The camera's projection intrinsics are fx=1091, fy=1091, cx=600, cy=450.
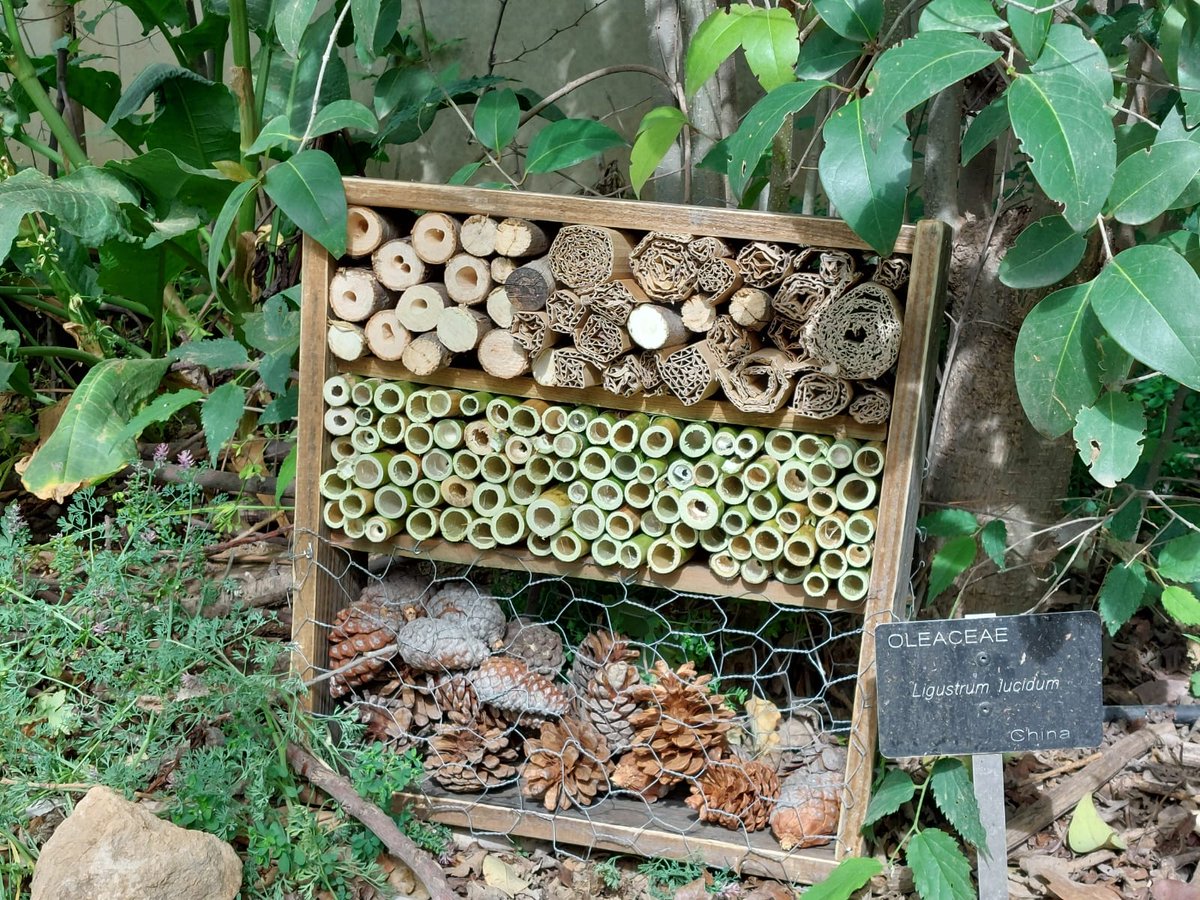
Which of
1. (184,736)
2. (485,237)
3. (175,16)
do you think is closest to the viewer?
(485,237)

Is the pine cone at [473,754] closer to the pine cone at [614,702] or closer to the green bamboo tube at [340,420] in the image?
the pine cone at [614,702]

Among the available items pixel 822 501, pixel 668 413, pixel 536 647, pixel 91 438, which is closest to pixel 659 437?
pixel 668 413

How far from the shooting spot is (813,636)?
6.57 ft

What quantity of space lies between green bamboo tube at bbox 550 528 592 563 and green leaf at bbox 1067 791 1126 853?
2.86 ft

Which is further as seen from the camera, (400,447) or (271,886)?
(400,447)

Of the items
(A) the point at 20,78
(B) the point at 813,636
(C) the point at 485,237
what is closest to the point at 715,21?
(C) the point at 485,237

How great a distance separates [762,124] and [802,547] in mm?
587

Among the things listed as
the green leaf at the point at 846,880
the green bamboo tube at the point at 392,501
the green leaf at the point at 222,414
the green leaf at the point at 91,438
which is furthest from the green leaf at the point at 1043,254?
the green leaf at the point at 91,438

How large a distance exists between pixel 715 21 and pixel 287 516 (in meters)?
1.37

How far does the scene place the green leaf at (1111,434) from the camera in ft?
4.25

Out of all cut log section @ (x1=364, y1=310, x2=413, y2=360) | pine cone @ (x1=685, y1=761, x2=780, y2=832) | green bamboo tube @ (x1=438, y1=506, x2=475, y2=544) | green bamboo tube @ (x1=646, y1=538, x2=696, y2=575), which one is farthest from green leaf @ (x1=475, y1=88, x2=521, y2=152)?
pine cone @ (x1=685, y1=761, x2=780, y2=832)

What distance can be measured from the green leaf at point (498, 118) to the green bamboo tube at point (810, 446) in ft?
2.31

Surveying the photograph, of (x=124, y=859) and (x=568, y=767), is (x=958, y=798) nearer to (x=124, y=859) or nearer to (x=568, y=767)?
(x=568, y=767)

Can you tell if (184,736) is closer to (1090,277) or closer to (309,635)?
(309,635)
